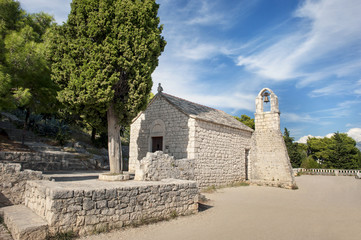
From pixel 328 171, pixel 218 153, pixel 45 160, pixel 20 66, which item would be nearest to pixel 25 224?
pixel 20 66

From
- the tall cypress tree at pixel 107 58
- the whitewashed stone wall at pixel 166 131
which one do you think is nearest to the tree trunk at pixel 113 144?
the tall cypress tree at pixel 107 58

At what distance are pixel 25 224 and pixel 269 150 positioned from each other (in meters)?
14.0

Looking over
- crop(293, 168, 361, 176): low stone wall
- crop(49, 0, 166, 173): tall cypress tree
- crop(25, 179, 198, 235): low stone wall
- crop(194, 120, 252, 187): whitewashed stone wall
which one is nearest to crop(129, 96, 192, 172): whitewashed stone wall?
crop(194, 120, 252, 187): whitewashed stone wall

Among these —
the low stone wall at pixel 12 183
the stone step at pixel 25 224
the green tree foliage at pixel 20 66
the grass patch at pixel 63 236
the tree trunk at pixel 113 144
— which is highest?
the green tree foliage at pixel 20 66

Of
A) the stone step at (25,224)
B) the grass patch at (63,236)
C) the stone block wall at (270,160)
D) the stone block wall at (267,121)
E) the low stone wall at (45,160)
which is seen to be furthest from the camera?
the stone block wall at (267,121)

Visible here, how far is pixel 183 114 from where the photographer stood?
39.8ft

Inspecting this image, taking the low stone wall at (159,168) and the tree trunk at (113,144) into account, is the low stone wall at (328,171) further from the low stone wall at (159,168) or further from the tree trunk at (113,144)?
the tree trunk at (113,144)

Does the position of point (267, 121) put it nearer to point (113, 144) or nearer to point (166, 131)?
point (166, 131)

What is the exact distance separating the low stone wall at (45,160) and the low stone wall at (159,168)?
6.11 metres

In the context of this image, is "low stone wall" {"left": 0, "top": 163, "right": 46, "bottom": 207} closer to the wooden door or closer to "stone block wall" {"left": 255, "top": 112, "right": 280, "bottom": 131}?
the wooden door

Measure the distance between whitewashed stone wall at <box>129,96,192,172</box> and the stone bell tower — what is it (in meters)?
6.29

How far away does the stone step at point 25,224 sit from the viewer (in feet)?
14.1

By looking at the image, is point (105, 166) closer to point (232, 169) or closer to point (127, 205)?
point (232, 169)

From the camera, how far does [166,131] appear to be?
12.8m
